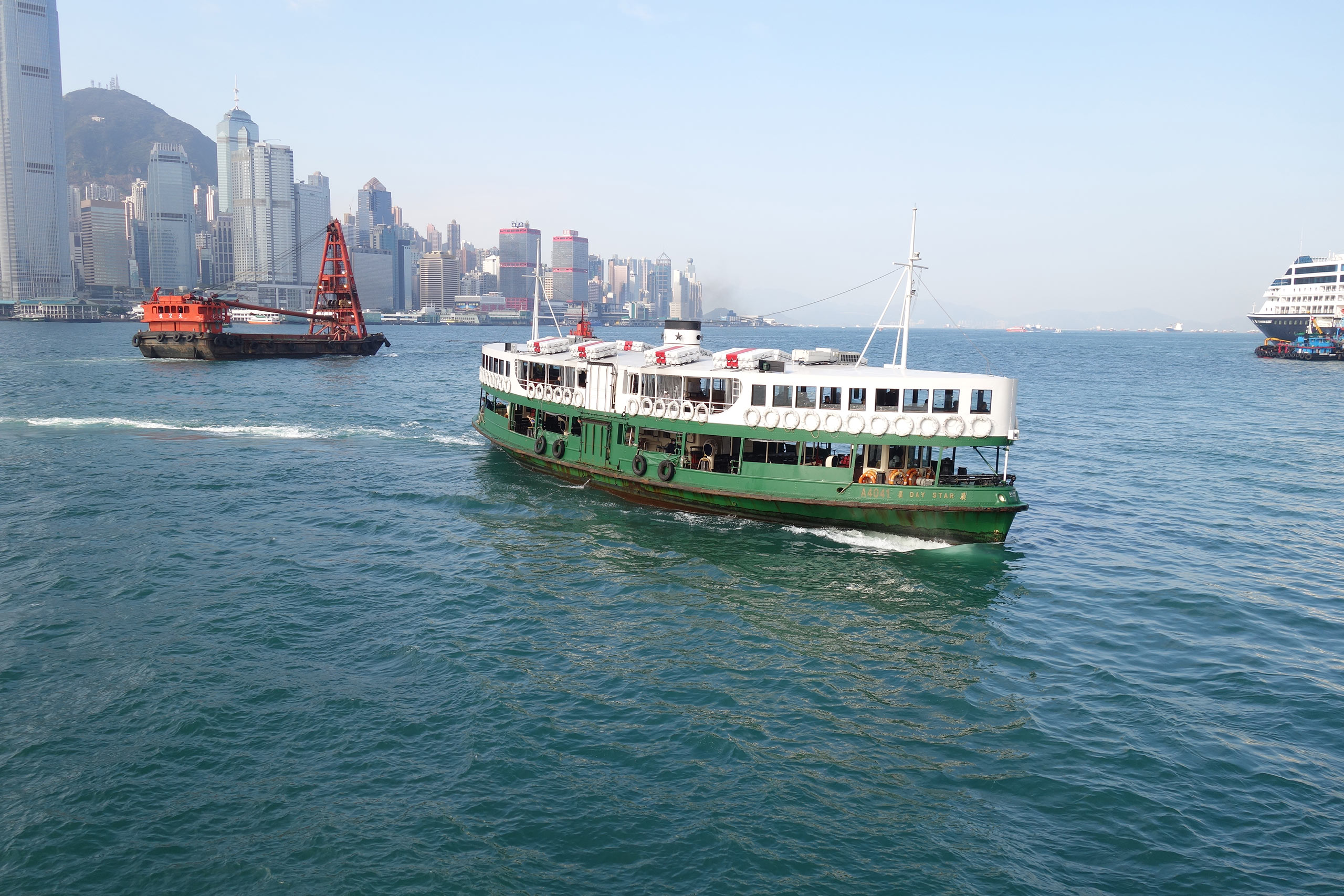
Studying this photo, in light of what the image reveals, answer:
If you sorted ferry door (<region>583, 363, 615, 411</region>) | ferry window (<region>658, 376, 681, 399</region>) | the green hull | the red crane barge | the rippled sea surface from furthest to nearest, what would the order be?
1. the red crane barge
2. ferry door (<region>583, 363, 615, 411</region>)
3. ferry window (<region>658, 376, 681, 399</region>)
4. the green hull
5. the rippled sea surface

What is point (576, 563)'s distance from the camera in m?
26.3

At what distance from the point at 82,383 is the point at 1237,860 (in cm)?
8514

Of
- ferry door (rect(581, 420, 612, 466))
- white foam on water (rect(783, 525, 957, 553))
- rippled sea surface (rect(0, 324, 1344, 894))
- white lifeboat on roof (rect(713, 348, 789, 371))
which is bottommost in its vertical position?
rippled sea surface (rect(0, 324, 1344, 894))

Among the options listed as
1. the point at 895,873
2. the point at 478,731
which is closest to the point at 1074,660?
the point at 895,873

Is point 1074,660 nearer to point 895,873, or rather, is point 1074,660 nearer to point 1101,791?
point 1101,791

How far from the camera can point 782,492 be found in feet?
96.3

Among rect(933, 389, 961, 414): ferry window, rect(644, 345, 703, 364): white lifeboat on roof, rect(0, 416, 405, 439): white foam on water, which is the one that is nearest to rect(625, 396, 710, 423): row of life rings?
rect(644, 345, 703, 364): white lifeboat on roof

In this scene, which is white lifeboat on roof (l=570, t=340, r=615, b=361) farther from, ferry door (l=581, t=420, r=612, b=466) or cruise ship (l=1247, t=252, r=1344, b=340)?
cruise ship (l=1247, t=252, r=1344, b=340)

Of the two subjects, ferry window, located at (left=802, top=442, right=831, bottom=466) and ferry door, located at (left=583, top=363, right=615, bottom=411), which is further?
ferry door, located at (left=583, top=363, right=615, bottom=411)

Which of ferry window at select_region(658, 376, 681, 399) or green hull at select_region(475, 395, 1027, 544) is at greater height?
ferry window at select_region(658, 376, 681, 399)

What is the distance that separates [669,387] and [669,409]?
4.39 ft

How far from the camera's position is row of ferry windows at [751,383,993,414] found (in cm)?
2760

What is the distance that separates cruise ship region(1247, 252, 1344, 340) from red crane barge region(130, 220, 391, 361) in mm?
158982

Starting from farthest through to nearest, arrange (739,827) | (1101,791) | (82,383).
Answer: (82,383)
(1101,791)
(739,827)
